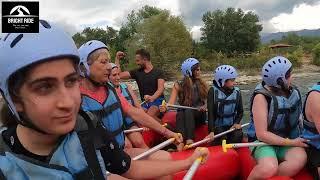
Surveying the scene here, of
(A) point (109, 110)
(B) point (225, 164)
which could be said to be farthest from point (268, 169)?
(A) point (109, 110)

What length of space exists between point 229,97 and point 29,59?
163 inches

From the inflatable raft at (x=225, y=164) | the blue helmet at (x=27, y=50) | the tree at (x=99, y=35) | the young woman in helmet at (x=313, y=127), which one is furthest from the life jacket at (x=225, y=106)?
the tree at (x=99, y=35)

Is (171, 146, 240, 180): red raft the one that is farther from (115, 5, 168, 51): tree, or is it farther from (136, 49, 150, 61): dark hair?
(115, 5, 168, 51): tree

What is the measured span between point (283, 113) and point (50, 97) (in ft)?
8.23

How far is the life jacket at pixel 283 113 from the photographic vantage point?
3.33 m

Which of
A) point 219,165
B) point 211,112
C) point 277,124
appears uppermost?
point 277,124

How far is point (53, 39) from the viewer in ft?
4.28

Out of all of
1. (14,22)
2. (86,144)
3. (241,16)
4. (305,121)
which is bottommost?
(305,121)

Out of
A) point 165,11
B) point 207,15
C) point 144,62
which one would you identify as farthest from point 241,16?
point 144,62

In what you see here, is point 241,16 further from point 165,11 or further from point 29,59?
point 29,59

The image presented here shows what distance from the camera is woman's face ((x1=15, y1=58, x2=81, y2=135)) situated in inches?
49.1

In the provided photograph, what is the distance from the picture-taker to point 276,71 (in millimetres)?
3363

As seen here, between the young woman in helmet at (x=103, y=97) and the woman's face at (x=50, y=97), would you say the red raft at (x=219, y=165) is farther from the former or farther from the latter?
the woman's face at (x=50, y=97)

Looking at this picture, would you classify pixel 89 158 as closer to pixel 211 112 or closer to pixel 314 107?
pixel 314 107
